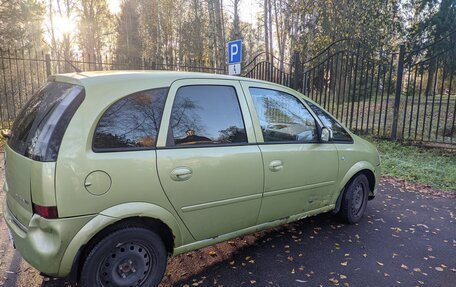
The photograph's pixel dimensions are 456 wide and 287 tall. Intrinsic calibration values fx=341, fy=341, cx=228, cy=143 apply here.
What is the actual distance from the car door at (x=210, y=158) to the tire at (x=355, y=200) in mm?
1525

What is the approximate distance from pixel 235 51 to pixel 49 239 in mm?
5711

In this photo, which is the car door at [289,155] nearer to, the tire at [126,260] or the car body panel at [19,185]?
the tire at [126,260]

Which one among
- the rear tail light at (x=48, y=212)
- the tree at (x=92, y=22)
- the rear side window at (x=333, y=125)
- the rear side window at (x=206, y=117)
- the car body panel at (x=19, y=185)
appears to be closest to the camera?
the rear tail light at (x=48, y=212)

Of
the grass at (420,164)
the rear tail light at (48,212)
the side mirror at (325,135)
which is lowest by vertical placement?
the grass at (420,164)

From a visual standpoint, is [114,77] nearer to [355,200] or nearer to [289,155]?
[289,155]

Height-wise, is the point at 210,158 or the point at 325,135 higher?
the point at 325,135

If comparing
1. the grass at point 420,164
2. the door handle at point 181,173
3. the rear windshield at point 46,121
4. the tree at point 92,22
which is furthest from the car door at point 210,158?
the tree at point 92,22

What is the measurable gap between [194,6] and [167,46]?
868 cm

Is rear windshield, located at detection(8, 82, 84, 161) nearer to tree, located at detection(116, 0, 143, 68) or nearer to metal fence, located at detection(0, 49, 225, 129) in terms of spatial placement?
metal fence, located at detection(0, 49, 225, 129)

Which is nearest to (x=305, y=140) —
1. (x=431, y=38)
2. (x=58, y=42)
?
(x=431, y=38)

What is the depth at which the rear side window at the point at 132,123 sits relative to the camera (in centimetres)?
243

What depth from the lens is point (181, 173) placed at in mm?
2668

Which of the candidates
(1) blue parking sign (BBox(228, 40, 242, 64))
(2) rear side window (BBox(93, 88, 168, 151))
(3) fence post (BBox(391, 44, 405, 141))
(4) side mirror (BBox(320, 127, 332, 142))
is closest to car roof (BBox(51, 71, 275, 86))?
(2) rear side window (BBox(93, 88, 168, 151))

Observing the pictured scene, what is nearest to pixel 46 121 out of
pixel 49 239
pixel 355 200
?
pixel 49 239
